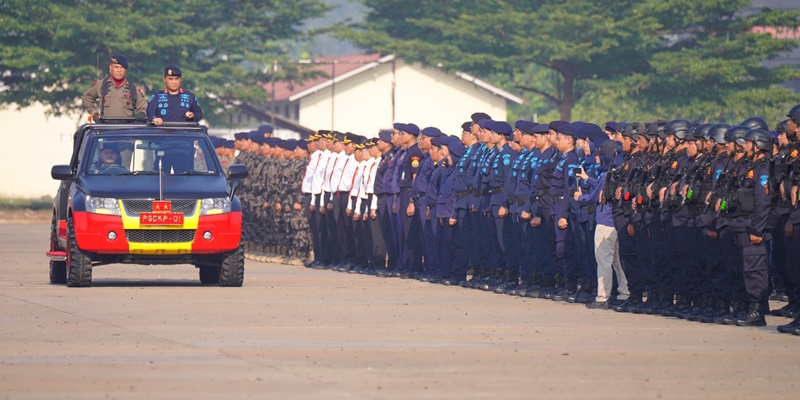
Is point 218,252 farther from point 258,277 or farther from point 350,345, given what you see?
point 350,345

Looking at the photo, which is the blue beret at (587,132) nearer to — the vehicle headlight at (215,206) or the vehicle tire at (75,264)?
the vehicle headlight at (215,206)

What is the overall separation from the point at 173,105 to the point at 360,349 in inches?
384

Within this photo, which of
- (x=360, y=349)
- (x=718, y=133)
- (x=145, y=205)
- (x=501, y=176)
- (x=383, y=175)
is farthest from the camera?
(x=383, y=175)

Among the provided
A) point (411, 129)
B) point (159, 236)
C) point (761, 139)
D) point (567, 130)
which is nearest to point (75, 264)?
point (159, 236)

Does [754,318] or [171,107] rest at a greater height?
[171,107]

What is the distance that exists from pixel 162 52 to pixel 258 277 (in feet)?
120

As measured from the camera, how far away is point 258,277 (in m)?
24.1

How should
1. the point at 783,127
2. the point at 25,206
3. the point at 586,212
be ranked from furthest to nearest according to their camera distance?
the point at 25,206
the point at 586,212
the point at 783,127

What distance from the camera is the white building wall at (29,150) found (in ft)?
246

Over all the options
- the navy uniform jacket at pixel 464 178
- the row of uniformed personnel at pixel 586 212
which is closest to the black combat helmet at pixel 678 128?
the row of uniformed personnel at pixel 586 212

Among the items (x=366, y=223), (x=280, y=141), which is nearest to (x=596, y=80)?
(x=280, y=141)

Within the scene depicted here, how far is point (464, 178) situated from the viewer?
2256cm

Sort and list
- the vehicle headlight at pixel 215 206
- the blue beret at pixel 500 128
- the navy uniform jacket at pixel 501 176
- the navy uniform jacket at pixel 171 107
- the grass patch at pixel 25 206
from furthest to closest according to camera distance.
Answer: the grass patch at pixel 25 206 < the navy uniform jacket at pixel 171 107 < the blue beret at pixel 500 128 < the navy uniform jacket at pixel 501 176 < the vehicle headlight at pixel 215 206

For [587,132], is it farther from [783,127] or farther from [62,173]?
[62,173]
